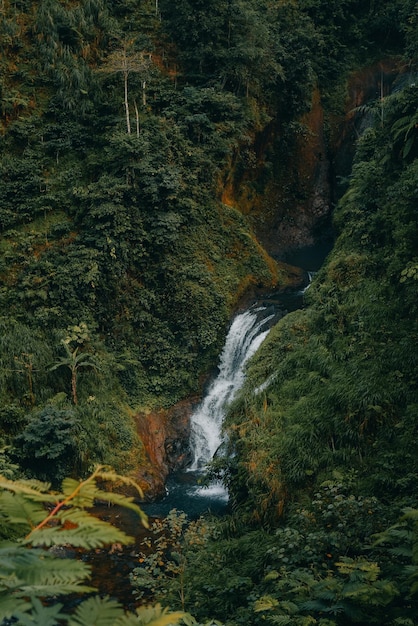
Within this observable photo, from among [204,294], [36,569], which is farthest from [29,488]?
[204,294]

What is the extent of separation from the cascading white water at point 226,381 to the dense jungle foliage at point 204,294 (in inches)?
24.5

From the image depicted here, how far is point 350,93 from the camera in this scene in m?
29.6

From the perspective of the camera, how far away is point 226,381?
17.7 m

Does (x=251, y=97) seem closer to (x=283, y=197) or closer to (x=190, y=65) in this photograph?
(x=190, y=65)

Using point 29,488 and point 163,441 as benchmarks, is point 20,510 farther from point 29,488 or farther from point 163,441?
point 163,441

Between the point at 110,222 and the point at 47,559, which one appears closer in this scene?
the point at 47,559

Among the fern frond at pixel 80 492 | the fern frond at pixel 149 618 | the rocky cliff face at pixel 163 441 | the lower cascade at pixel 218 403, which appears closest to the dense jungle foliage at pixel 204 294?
the rocky cliff face at pixel 163 441

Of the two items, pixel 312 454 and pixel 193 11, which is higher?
pixel 193 11

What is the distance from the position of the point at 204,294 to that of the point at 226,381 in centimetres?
317

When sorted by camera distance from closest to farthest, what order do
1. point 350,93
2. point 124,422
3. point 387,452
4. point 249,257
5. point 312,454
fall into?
point 387,452 → point 312,454 → point 124,422 → point 249,257 → point 350,93

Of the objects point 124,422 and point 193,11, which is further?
point 193,11

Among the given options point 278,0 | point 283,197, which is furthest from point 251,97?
point 278,0

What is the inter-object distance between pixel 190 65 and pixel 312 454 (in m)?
18.0

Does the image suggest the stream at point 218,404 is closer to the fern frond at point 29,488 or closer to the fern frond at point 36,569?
the fern frond at point 29,488
